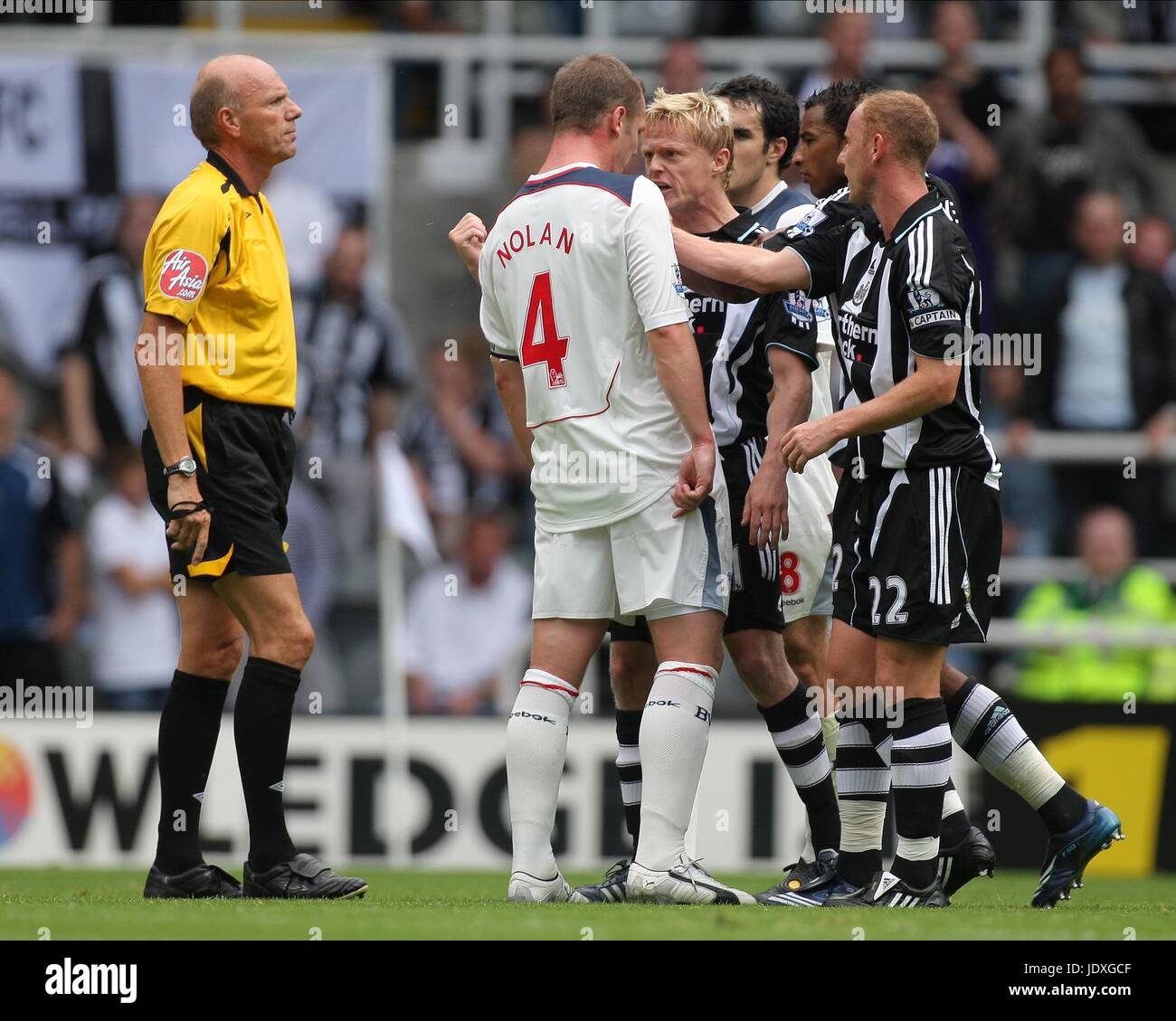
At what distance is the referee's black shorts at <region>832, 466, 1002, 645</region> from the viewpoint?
582cm

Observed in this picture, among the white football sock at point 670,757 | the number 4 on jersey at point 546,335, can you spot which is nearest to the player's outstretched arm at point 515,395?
the number 4 on jersey at point 546,335

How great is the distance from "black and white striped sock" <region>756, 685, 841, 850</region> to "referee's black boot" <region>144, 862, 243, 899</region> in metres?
1.91

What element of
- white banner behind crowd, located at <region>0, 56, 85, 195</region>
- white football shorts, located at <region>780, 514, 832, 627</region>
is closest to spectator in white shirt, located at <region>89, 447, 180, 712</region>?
white banner behind crowd, located at <region>0, 56, 85, 195</region>

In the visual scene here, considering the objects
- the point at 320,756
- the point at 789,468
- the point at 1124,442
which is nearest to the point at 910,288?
the point at 789,468

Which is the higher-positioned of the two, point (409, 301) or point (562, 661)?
point (409, 301)

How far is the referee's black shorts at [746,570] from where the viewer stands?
21.0ft

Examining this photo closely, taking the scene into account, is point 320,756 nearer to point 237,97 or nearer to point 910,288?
point 237,97

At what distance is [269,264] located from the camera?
6.21 metres

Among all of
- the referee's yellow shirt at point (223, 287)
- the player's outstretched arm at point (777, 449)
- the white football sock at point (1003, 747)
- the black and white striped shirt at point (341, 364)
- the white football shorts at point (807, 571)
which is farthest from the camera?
the black and white striped shirt at point (341, 364)

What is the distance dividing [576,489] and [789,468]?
690 millimetres

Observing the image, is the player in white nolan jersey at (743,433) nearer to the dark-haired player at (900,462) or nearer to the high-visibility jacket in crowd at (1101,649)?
the dark-haired player at (900,462)

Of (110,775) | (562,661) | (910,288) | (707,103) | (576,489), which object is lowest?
(110,775)

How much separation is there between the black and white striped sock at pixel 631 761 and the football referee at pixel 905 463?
0.85 metres

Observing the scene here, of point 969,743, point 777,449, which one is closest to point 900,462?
point 777,449
